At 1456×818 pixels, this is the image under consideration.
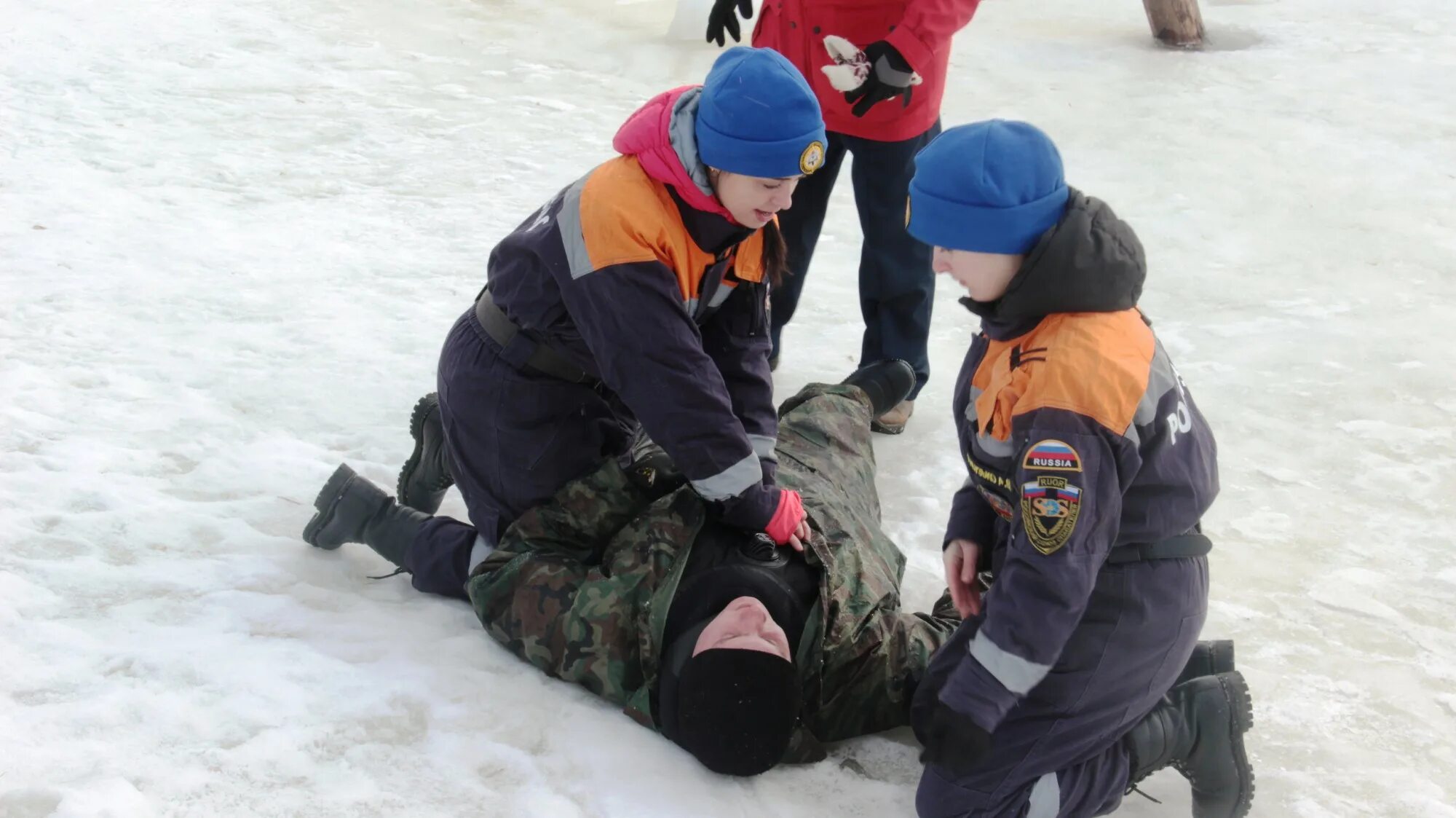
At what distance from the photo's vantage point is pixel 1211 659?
2.27 meters

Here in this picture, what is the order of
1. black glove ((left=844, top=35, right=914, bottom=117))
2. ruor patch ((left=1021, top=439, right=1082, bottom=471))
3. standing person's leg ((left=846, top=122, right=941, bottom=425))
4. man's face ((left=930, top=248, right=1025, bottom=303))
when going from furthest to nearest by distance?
standing person's leg ((left=846, top=122, right=941, bottom=425)) → black glove ((left=844, top=35, right=914, bottom=117)) → man's face ((left=930, top=248, right=1025, bottom=303)) → ruor patch ((left=1021, top=439, right=1082, bottom=471))

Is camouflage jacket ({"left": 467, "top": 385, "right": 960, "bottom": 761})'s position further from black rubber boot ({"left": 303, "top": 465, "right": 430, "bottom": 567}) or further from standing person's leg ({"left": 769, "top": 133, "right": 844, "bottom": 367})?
standing person's leg ({"left": 769, "top": 133, "right": 844, "bottom": 367})

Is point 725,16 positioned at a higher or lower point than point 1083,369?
higher

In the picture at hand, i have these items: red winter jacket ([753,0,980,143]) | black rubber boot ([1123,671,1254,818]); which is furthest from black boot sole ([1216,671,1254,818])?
red winter jacket ([753,0,980,143])

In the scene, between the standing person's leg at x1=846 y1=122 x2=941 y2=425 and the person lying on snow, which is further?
the standing person's leg at x1=846 y1=122 x2=941 y2=425

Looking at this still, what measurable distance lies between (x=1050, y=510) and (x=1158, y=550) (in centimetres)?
31

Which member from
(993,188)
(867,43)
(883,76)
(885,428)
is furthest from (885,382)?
(993,188)

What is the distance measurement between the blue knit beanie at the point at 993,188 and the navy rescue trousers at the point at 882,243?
156 centimetres

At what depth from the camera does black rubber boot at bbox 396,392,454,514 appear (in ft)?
9.49

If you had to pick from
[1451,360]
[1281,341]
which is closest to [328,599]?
[1281,341]

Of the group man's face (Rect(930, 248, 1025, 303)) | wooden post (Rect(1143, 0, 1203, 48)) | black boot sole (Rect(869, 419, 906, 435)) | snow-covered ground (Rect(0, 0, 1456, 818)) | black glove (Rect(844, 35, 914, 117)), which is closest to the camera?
man's face (Rect(930, 248, 1025, 303))

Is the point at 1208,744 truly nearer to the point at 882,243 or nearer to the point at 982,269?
the point at 982,269

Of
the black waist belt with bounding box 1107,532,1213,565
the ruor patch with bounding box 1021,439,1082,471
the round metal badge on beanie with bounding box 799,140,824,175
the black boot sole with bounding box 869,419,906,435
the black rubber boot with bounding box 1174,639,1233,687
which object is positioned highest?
the round metal badge on beanie with bounding box 799,140,824,175

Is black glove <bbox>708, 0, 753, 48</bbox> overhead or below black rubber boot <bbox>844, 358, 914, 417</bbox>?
overhead
